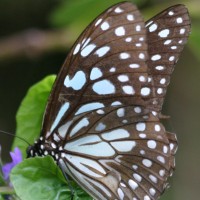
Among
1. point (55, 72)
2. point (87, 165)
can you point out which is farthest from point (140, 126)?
point (55, 72)

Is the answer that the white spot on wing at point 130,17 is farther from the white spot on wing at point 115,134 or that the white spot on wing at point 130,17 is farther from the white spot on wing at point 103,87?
the white spot on wing at point 115,134

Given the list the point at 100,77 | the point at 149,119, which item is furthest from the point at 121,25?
the point at 149,119

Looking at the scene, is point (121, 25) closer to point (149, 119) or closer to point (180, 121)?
point (149, 119)

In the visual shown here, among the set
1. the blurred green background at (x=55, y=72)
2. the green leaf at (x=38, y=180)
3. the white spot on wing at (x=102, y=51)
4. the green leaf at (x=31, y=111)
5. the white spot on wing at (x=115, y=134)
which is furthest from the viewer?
the blurred green background at (x=55, y=72)

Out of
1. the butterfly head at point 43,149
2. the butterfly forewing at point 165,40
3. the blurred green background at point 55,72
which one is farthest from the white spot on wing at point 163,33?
the blurred green background at point 55,72

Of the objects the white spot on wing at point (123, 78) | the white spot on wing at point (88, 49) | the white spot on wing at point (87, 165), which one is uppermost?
the white spot on wing at point (88, 49)
